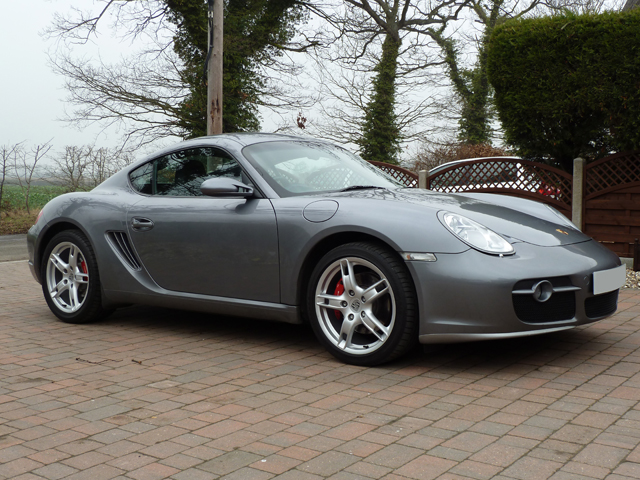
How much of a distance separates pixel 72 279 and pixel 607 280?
159 inches

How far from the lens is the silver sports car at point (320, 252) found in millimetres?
3867

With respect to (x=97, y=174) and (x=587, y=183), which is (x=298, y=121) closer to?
(x=97, y=174)

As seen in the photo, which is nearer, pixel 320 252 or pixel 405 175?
pixel 320 252

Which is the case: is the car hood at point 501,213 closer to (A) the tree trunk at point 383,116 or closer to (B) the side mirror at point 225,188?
(B) the side mirror at point 225,188

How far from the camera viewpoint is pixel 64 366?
14.3 feet

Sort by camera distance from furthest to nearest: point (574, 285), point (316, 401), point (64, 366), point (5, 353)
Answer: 1. point (5, 353)
2. point (64, 366)
3. point (574, 285)
4. point (316, 401)

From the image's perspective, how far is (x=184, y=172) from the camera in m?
5.21

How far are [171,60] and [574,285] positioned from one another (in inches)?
683

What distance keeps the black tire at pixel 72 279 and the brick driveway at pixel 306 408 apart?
36 cm

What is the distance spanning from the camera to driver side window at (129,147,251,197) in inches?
195

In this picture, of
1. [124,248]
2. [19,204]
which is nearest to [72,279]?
[124,248]

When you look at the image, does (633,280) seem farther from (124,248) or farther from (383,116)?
(383,116)

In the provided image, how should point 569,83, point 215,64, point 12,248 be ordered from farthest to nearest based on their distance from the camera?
point 12,248, point 215,64, point 569,83

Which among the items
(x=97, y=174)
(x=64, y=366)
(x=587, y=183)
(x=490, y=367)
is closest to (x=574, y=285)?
(x=490, y=367)
